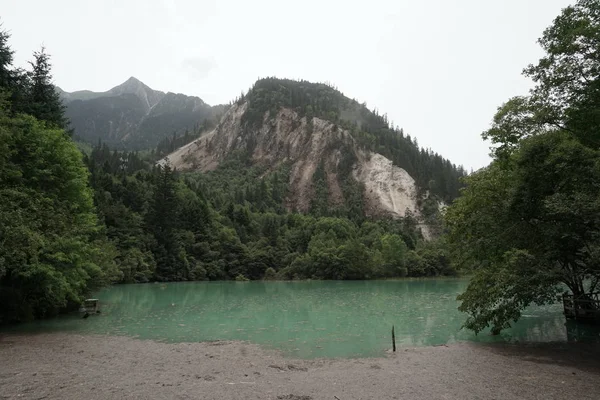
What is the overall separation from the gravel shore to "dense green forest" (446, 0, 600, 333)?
3131 millimetres

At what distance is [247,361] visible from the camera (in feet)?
55.4

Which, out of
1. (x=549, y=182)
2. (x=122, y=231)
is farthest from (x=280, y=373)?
(x=122, y=231)

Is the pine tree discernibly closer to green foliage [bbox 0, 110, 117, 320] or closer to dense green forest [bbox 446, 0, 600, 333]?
green foliage [bbox 0, 110, 117, 320]

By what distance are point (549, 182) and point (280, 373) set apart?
13.6 metres

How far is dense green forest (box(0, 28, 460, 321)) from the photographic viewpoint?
920 inches

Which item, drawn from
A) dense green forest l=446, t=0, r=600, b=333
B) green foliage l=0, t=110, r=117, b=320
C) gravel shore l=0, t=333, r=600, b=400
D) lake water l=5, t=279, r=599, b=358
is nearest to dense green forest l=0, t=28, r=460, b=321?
green foliage l=0, t=110, r=117, b=320

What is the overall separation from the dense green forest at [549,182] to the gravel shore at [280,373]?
3.13 metres

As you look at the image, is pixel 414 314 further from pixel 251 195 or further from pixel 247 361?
pixel 251 195

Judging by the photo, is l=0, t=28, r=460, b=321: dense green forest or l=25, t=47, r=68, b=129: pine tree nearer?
l=0, t=28, r=460, b=321: dense green forest

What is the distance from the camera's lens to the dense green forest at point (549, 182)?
15969 millimetres

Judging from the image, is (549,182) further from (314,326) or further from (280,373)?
(314,326)

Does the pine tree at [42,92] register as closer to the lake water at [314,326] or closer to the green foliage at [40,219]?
the green foliage at [40,219]

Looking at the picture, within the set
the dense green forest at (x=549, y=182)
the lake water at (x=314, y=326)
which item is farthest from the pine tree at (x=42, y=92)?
the dense green forest at (x=549, y=182)

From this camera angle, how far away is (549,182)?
17.7m
